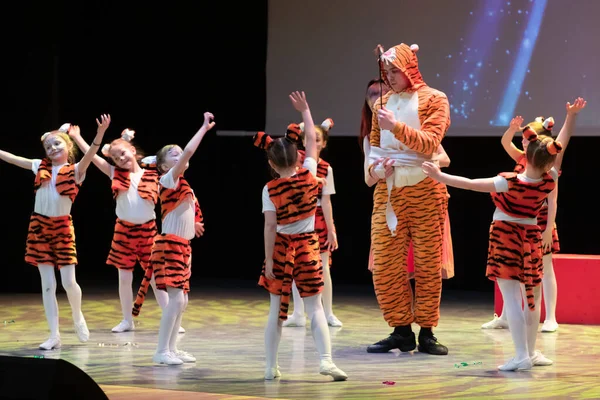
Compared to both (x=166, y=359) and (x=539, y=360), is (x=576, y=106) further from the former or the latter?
(x=166, y=359)

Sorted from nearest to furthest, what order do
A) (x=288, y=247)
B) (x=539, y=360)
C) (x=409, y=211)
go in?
(x=288, y=247), (x=539, y=360), (x=409, y=211)

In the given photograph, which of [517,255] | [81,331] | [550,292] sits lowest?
[81,331]

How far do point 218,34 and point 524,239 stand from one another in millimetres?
4929

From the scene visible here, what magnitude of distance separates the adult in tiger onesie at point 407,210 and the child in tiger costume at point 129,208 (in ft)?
5.42

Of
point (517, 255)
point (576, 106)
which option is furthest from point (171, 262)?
point (576, 106)

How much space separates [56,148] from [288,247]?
1869 millimetres

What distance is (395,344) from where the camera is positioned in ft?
18.9

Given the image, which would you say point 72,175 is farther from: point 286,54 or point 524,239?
point 286,54

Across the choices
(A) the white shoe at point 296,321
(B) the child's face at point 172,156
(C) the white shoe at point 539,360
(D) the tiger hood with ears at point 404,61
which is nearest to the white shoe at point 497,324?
(A) the white shoe at point 296,321

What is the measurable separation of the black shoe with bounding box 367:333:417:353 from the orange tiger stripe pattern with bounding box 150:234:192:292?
1.15 meters

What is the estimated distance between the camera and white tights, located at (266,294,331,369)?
4832 millimetres

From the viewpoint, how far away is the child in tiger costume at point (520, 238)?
509 centimetres

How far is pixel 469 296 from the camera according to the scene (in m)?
8.88

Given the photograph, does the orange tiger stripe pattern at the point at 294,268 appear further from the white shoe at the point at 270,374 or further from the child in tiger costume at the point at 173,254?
the child in tiger costume at the point at 173,254
